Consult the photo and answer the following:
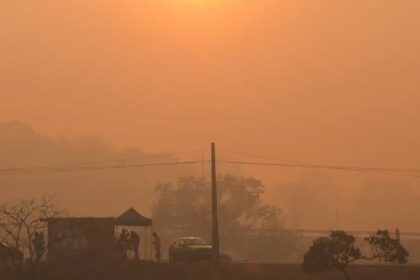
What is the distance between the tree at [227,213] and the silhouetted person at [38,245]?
234 ft

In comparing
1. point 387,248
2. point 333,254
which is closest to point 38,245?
point 333,254

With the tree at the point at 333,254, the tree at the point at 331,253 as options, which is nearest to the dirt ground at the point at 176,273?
the tree at the point at 333,254

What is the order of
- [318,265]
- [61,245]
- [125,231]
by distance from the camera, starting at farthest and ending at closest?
[125,231], [61,245], [318,265]

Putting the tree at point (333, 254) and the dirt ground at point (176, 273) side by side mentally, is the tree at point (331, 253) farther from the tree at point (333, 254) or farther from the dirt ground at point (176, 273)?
the dirt ground at point (176, 273)

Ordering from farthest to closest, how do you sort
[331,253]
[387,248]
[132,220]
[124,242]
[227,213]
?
[227,213] < [132,220] < [124,242] < [387,248] < [331,253]

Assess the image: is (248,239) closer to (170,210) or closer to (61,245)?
(170,210)

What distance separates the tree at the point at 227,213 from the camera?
120m

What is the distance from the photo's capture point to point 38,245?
1761 inches

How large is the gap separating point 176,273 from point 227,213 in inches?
3098

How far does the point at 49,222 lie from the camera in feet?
155

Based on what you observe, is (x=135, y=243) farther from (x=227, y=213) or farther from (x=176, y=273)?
(x=227, y=213)

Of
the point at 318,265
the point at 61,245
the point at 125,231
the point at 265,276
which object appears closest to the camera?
the point at 318,265

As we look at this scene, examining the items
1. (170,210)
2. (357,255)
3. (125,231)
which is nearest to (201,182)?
(170,210)

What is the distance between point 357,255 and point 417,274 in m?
5.27
